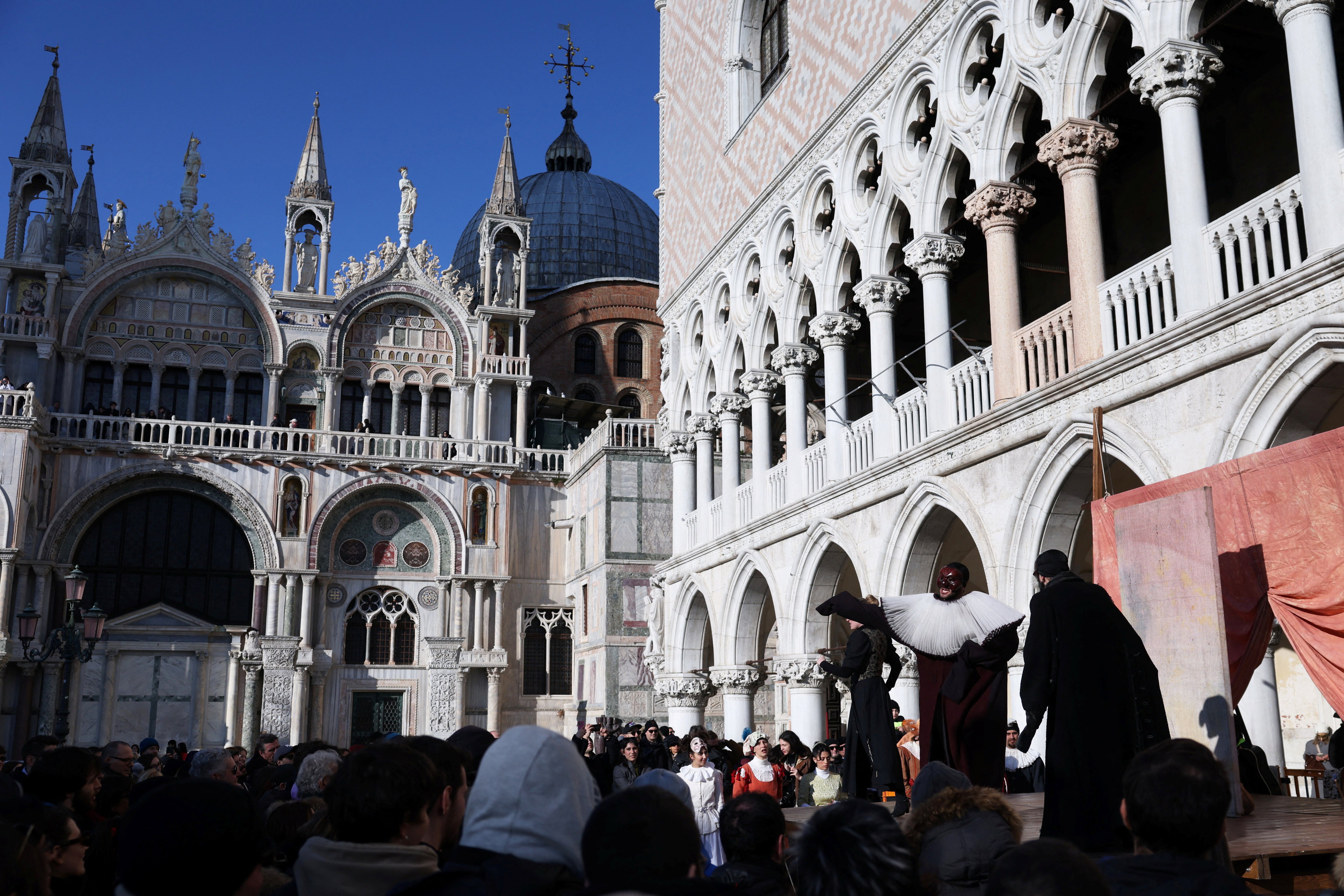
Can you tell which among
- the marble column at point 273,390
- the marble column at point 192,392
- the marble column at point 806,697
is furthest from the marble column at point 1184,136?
the marble column at point 192,392

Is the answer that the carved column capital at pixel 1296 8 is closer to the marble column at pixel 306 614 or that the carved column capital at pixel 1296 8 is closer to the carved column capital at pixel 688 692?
the carved column capital at pixel 688 692

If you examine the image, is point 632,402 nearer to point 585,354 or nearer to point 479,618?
point 585,354

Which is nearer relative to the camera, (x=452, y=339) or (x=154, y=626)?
(x=154, y=626)

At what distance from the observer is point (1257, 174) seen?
12852mm

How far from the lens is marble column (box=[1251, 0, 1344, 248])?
8.56 m

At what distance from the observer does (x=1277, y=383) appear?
340 inches

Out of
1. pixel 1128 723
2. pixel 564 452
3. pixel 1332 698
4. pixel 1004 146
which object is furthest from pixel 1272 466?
pixel 564 452

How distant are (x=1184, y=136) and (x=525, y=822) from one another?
9.08 metres

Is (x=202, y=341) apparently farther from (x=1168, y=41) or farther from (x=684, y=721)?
(x=1168, y=41)

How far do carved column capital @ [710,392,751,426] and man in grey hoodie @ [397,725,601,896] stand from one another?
54.0ft

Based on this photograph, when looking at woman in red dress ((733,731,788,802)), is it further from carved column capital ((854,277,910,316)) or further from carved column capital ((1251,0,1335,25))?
carved column capital ((1251,0,1335,25))

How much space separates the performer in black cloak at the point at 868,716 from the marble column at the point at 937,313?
5721mm

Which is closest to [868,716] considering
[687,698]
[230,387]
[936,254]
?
[936,254]

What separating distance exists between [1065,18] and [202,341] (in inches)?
880
